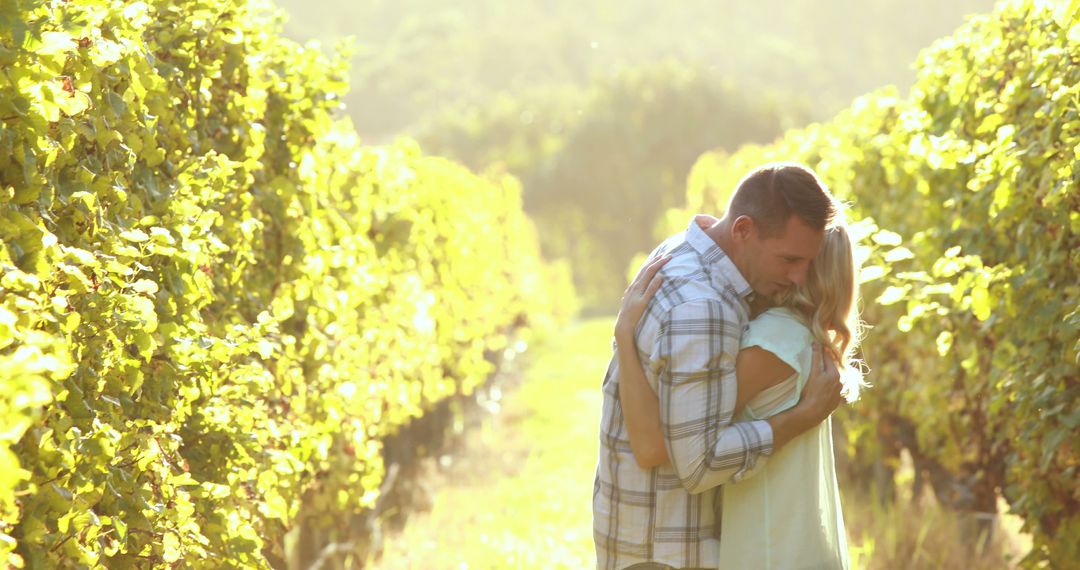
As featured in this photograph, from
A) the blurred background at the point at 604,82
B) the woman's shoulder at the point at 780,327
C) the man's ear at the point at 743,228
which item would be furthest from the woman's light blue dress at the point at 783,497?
the blurred background at the point at 604,82

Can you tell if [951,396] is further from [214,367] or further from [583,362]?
[583,362]

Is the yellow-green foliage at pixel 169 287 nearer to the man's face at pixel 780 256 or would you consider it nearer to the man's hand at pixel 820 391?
the man's face at pixel 780 256

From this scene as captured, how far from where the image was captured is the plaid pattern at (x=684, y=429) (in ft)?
9.32

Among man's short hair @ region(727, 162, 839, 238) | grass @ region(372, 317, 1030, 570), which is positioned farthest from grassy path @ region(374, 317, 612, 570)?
man's short hair @ region(727, 162, 839, 238)

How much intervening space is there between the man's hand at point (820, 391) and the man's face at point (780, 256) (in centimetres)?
21

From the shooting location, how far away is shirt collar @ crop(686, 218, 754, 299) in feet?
9.98

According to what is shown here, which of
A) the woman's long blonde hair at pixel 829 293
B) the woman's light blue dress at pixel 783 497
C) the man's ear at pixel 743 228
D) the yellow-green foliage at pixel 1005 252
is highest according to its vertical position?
the yellow-green foliage at pixel 1005 252

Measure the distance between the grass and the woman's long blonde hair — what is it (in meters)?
2.55

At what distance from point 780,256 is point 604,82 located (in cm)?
4434

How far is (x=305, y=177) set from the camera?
4703 millimetres

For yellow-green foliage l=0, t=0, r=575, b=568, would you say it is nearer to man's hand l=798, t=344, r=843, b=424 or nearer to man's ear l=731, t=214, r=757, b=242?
man's ear l=731, t=214, r=757, b=242

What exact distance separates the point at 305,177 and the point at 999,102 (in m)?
2.97

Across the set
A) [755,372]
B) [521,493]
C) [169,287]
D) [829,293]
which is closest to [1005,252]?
[829,293]

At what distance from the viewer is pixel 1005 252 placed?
4.75 meters
